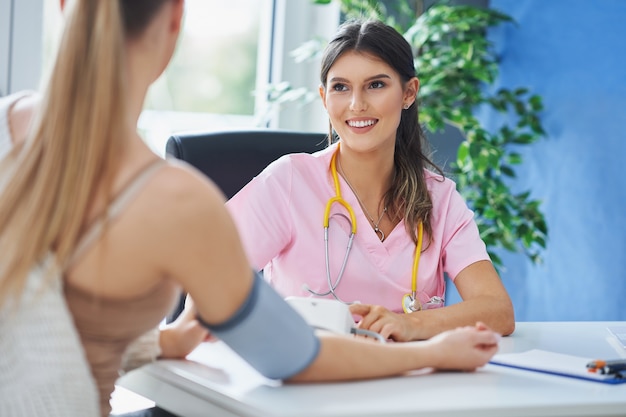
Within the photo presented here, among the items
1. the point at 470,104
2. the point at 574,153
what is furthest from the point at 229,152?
the point at 574,153

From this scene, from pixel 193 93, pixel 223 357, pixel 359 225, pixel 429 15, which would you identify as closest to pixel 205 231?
pixel 223 357

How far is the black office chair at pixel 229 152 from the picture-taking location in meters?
1.90

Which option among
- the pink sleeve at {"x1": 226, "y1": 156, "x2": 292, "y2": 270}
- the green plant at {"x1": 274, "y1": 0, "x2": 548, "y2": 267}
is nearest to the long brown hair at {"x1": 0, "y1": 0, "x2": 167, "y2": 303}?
the pink sleeve at {"x1": 226, "y1": 156, "x2": 292, "y2": 270}

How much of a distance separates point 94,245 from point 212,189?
142 millimetres

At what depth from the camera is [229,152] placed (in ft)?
6.40

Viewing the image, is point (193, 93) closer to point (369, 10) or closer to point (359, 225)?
point (369, 10)

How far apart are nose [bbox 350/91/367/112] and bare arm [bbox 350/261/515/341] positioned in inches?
16.0

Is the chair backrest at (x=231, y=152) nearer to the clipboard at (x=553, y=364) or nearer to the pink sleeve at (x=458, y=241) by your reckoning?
the pink sleeve at (x=458, y=241)

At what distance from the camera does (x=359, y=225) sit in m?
1.82

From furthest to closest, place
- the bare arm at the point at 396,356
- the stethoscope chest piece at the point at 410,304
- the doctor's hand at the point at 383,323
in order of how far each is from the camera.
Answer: the stethoscope chest piece at the point at 410,304 → the doctor's hand at the point at 383,323 → the bare arm at the point at 396,356

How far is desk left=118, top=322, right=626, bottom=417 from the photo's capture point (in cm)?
106

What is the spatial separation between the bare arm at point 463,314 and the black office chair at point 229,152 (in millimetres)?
514

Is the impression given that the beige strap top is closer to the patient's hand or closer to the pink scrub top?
the patient's hand

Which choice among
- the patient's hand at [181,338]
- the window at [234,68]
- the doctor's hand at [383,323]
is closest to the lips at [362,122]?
the doctor's hand at [383,323]
